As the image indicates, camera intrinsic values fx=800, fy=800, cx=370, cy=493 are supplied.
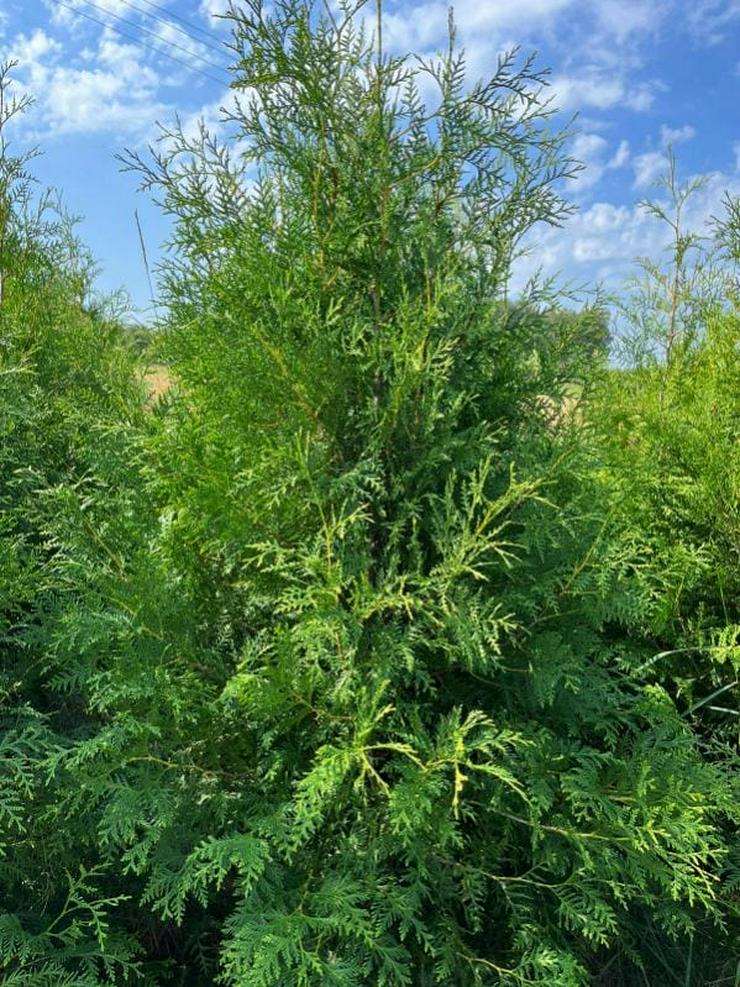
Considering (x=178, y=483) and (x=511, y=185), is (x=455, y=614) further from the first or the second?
(x=511, y=185)

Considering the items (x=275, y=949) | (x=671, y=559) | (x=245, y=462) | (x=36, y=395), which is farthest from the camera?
(x=36, y=395)

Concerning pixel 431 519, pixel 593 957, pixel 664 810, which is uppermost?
pixel 431 519

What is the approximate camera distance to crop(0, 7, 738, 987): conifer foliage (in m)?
2.14

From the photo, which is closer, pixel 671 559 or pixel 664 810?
pixel 664 810

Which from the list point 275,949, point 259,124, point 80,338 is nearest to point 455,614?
point 275,949

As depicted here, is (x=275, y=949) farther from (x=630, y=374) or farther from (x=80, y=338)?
(x=630, y=374)

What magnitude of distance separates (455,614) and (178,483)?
3.08 ft

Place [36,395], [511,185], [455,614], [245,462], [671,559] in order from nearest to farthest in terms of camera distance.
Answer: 1. [455,614]
2. [245,462]
3. [511,185]
4. [671,559]
5. [36,395]

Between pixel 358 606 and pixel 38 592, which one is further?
pixel 38 592

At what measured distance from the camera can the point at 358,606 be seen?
2.15 meters

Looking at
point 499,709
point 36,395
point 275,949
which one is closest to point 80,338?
point 36,395

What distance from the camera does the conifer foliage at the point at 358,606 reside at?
2.14 m

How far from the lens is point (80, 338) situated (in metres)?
4.25

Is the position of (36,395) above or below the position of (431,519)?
above
